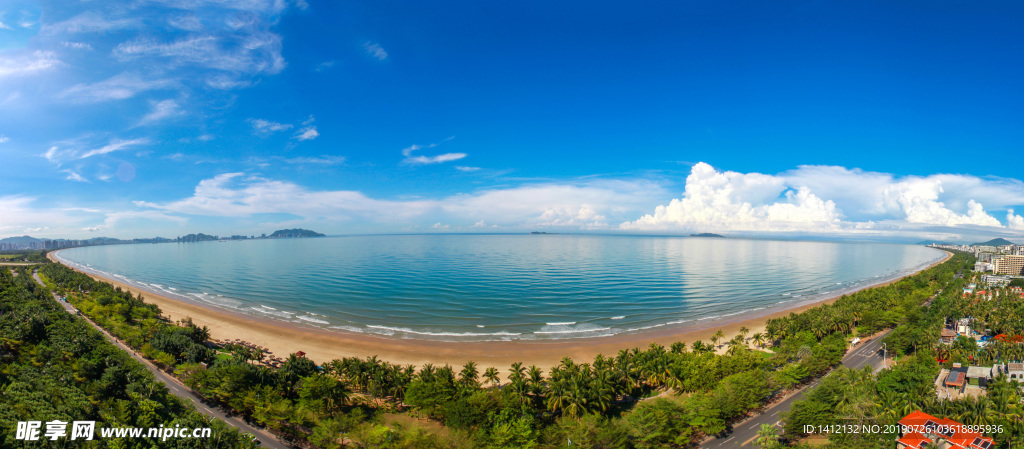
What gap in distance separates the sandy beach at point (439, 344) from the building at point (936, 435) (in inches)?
1087

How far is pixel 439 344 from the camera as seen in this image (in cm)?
5647

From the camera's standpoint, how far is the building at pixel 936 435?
2827cm

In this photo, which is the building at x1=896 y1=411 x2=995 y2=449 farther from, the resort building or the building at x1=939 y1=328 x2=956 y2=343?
the building at x1=939 y1=328 x2=956 y2=343

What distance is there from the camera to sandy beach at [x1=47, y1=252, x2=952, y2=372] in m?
50.9

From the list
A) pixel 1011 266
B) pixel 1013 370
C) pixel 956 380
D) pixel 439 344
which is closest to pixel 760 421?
pixel 956 380

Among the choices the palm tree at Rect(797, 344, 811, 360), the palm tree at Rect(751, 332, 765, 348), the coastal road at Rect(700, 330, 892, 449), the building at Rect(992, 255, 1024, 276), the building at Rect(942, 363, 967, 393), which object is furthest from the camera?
the building at Rect(992, 255, 1024, 276)

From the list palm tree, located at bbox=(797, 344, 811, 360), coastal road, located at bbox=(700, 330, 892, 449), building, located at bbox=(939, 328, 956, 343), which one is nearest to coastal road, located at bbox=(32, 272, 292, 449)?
coastal road, located at bbox=(700, 330, 892, 449)

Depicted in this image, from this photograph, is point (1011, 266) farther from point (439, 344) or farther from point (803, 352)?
point (439, 344)

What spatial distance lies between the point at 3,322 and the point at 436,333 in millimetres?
54214

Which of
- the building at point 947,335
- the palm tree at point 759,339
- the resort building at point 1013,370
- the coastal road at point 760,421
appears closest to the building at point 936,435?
the coastal road at point 760,421

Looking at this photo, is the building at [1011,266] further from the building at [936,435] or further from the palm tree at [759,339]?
the building at [936,435]

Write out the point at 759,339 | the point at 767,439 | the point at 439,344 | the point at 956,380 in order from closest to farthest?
the point at 767,439 → the point at 956,380 → the point at 759,339 → the point at 439,344

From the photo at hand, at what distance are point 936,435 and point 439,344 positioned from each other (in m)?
50.9

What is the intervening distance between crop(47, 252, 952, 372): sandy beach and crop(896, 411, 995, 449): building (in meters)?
27.6
